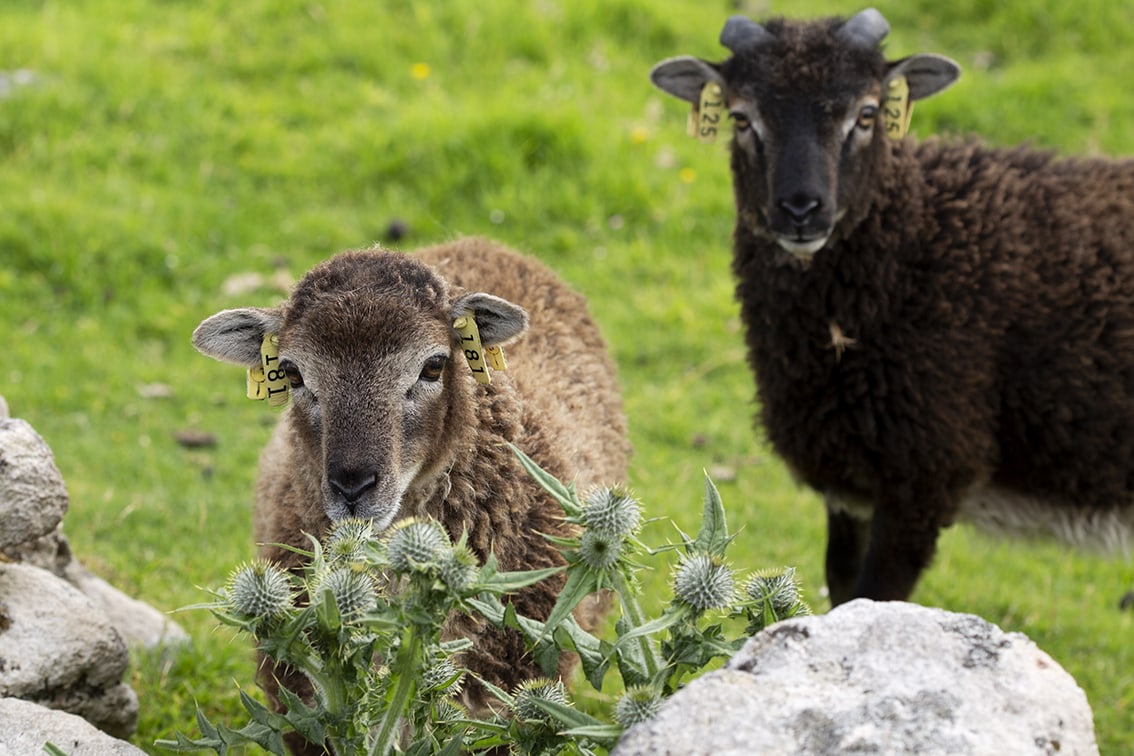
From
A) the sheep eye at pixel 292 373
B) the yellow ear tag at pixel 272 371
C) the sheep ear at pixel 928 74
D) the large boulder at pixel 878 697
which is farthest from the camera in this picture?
the sheep ear at pixel 928 74

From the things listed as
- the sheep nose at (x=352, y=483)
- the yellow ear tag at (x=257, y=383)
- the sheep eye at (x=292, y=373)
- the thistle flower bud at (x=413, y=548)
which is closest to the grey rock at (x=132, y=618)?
the yellow ear tag at (x=257, y=383)

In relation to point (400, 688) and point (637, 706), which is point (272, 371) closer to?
point (400, 688)

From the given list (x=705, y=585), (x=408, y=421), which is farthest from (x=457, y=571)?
(x=408, y=421)

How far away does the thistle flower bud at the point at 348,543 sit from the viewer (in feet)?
11.5

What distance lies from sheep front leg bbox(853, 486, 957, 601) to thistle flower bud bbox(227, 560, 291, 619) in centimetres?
335

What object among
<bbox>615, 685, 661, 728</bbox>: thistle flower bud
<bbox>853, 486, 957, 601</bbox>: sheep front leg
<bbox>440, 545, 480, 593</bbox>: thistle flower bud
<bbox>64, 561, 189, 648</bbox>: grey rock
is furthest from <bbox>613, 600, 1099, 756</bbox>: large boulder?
<bbox>64, 561, 189, 648</bbox>: grey rock

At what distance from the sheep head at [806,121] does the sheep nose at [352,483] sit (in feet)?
8.49

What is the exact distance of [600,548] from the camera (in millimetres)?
3398

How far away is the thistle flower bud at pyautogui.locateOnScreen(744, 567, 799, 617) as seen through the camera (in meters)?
3.66

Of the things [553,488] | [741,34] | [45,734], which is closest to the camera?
[553,488]

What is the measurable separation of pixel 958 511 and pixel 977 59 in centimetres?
714

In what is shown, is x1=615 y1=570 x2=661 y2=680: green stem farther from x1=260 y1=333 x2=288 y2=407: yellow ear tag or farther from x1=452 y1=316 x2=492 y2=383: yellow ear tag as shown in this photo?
x1=260 y1=333 x2=288 y2=407: yellow ear tag

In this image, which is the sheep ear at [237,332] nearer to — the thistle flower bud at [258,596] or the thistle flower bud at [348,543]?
the thistle flower bud at [348,543]

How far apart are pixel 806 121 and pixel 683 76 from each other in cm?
96
